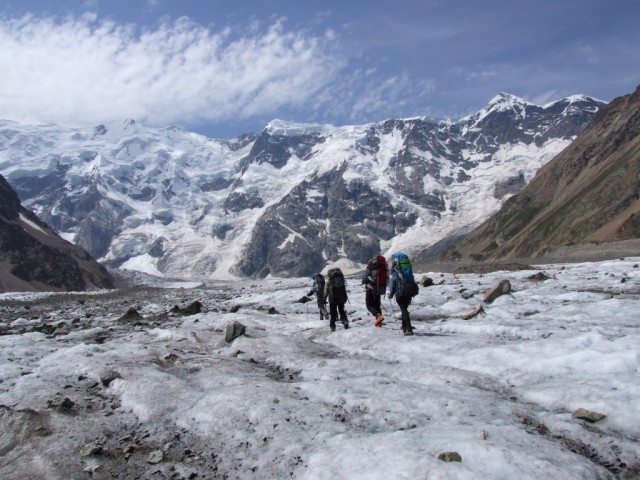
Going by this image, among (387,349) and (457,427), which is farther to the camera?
(387,349)

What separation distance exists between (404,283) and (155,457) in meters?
9.09

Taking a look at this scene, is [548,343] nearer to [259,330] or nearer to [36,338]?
[259,330]

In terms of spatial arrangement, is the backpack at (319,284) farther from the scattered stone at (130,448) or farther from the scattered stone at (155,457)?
the scattered stone at (155,457)

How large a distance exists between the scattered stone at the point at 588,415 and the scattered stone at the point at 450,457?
2.74 meters

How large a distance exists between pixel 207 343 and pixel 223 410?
8.46 meters

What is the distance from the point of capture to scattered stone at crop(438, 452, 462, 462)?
7422 mm

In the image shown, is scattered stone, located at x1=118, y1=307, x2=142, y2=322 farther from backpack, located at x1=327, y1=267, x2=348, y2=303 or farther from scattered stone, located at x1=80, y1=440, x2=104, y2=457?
scattered stone, located at x1=80, y1=440, x2=104, y2=457

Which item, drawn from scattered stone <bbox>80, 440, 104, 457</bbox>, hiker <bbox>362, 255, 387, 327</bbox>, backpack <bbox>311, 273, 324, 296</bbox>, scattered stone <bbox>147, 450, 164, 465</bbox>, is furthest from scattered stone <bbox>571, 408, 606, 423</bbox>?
backpack <bbox>311, 273, 324, 296</bbox>

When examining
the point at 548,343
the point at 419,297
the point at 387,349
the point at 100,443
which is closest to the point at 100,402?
the point at 100,443

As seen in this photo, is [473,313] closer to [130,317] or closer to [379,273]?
[379,273]

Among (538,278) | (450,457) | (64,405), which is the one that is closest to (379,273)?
(64,405)

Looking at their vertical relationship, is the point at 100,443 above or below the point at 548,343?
below

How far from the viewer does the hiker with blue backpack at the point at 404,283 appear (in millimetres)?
15953

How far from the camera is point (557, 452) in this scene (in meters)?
7.55
